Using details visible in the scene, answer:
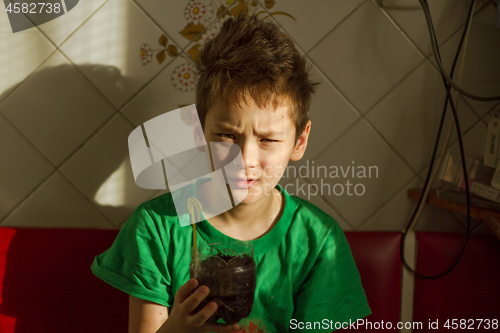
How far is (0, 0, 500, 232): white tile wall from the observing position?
94cm

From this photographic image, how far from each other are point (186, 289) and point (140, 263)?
0.57ft

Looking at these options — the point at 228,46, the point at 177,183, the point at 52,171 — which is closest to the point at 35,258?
the point at 52,171

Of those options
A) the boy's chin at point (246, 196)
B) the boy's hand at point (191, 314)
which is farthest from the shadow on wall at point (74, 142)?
the boy's hand at point (191, 314)

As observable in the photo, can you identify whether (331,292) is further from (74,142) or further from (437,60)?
(74,142)

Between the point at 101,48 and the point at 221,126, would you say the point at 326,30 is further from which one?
the point at 101,48

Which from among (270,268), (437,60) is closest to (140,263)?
(270,268)

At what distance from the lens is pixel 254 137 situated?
2.32ft

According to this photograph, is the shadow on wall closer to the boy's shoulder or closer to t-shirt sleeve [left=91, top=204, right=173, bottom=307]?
t-shirt sleeve [left=91, top=204, right=173, bottom=307]

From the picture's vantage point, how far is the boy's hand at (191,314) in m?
0.59

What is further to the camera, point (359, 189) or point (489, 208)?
point (359, 189)

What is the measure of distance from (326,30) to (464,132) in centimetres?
49

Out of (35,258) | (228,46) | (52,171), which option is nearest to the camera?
(228,46)

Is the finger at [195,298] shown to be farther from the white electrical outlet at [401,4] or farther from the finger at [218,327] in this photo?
the white electrical outlet at [401,4]

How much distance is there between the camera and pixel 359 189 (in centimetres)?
103
